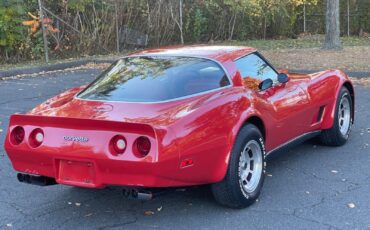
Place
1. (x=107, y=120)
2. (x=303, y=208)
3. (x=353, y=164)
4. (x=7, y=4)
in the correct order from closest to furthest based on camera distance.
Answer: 1. (x=107, y=120)
2. (x=303, y=208)
3. (x=353, y=164)
4. (x=7, y=4)

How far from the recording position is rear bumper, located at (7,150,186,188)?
12.6 ft

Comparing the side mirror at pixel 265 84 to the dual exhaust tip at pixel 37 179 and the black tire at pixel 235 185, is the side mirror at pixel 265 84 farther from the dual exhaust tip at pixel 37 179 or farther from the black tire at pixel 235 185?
the dual exhaust tip at pixel 37 179

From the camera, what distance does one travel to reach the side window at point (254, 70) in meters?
5.16

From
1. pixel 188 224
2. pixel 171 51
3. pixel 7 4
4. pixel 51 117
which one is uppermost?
pixel 7 4

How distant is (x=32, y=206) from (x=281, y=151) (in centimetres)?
241

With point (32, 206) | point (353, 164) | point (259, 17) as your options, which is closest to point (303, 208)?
point (353, 164)

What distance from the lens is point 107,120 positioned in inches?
157

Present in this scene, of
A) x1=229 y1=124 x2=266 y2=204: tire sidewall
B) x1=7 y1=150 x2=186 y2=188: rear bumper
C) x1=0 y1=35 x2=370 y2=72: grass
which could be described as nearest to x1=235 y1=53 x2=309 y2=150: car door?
x1=229 y1=124 x2=266 y2=204: tire sidewall

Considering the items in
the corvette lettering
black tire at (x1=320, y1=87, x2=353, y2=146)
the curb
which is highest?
the corvette lettering

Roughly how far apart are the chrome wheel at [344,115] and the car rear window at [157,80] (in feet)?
7.43

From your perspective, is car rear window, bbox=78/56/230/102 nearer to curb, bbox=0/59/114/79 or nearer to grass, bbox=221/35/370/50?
curb, bbox=0/59/114/79

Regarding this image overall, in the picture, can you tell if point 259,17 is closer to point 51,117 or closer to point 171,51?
point 171,51

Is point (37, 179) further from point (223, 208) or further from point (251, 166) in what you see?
point (251, 166)

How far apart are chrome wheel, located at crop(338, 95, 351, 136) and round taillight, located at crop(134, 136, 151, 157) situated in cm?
332
